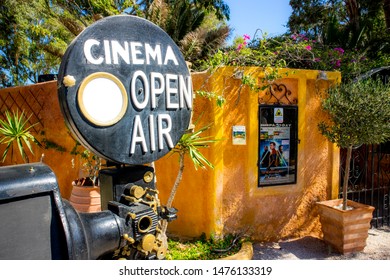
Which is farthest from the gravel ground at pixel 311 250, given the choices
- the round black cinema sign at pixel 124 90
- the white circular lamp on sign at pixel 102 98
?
the white circular lamp on sign at pixel 102 98

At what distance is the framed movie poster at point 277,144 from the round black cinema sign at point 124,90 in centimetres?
339

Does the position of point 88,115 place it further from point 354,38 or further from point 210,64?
point 354,38

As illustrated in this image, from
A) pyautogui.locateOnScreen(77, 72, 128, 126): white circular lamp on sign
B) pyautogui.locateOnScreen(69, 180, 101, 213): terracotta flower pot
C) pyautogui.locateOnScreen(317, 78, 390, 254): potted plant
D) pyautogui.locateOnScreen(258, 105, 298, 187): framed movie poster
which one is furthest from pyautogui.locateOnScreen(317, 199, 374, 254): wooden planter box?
pyautogui.locateOnScreen(77, 72, 128, 126): white circular lamp on sign

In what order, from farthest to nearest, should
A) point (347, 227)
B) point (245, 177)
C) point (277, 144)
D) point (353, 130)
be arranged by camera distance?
point (277, 144), point (245, 177), point (347, 227), point (353, 130)

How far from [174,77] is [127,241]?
2.16 feet

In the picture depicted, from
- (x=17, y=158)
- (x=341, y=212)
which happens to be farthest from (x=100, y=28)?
(x=17, y=158)

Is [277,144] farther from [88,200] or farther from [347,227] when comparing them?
[88,200]

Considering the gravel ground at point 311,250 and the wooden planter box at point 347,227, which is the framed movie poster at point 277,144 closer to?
the wooden planter box at point 347,227

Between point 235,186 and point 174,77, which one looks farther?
point 235,186

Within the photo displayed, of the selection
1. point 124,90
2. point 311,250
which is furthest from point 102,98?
point 311,250

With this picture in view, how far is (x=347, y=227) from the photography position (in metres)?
4.16

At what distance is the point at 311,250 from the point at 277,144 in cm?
164

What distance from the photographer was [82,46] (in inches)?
38.4
